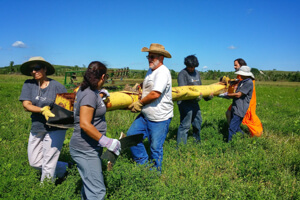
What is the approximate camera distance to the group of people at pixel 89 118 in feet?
8.96

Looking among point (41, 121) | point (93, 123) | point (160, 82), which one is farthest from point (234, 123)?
point (41, 121)

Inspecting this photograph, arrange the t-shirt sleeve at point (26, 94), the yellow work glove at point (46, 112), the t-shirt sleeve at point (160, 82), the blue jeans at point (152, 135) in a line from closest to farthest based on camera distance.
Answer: the yellow work glove at point (46, 112), the t-shirt sleeve at point (26, 94), the t-shirt sleeve at point (160, 82), the blue jeans at point (152, 135)

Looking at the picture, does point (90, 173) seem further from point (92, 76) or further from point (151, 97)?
point (151, 97)

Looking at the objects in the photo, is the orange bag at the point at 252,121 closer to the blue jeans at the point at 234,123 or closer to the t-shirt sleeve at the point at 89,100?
the blue jeans at the point at 234,123

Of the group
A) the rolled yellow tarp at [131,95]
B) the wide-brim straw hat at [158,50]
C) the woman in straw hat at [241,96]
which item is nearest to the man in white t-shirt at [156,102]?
the wide-brim straw hat at [158,50]

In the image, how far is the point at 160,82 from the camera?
12.5 feet

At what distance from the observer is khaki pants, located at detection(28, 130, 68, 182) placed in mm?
3629

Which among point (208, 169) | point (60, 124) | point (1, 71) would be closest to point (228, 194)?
point (208, 169)

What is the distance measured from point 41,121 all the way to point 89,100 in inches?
58.9

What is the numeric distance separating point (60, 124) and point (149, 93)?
1426mm

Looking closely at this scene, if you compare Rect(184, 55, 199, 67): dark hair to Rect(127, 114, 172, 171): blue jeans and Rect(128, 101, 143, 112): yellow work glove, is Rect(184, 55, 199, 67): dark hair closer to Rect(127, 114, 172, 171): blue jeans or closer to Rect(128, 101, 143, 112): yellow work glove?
Rect(127, 114, 172, 171): blue jeans

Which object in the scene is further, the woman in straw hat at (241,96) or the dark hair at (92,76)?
the woman in straw hat at (241,96)

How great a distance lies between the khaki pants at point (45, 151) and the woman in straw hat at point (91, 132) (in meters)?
0.94

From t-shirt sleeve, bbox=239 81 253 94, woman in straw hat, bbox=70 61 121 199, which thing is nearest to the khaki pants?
woman in straw hat, bbox=70 61 121 199
